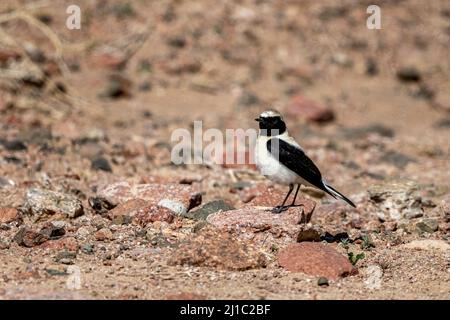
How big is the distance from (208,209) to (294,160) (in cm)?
89

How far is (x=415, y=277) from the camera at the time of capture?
5758 millimetres

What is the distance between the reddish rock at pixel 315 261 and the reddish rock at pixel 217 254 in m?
0.18

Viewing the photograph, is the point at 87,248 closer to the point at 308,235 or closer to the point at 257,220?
the point at 257,220

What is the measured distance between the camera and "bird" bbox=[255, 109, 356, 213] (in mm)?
6391

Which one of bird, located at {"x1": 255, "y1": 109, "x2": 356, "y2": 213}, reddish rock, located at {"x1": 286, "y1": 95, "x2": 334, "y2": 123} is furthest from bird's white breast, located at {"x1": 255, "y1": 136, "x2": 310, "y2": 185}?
reddish rock, located at {"x1": 286, "y1": 95, "x2": 334, "y2": 123}

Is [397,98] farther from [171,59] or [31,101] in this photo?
[31,101]

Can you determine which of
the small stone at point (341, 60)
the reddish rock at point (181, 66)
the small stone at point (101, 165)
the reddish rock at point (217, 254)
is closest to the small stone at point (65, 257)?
the reddish rock at point (217, 254)

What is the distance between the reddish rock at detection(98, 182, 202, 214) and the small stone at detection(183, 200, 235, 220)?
110 mm

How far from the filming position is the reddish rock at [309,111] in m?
12.5

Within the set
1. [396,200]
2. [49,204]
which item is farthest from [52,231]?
[396,200]

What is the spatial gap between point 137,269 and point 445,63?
11.1 meters

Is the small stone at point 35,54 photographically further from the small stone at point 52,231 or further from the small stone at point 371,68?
the small stone at point 52,231

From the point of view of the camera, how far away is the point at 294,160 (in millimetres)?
6375
